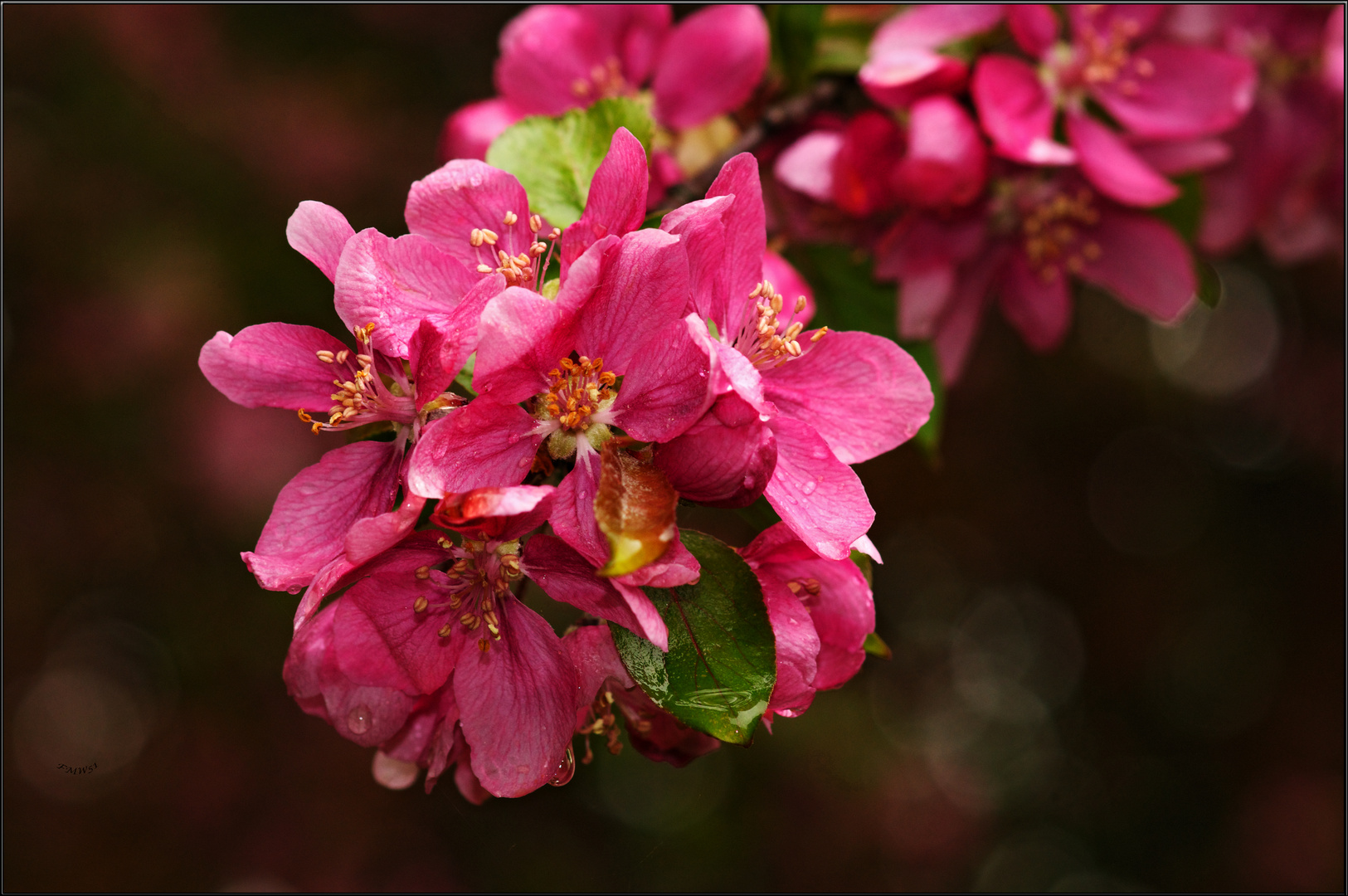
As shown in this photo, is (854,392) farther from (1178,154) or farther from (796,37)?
(1178,154)

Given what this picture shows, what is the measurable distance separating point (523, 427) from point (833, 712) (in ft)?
9.99

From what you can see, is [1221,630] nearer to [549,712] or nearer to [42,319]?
[549,712]

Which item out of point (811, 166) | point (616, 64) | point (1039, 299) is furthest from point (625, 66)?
point (1039, 299)

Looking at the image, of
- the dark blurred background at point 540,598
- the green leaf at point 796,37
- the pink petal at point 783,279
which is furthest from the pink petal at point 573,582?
the dark blurred background at point 540,598

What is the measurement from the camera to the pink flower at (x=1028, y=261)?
1.16m

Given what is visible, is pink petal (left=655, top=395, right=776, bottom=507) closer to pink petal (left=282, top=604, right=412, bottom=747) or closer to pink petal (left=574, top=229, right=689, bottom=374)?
pink petal (left=574, top=229, right=689, bottom=374)

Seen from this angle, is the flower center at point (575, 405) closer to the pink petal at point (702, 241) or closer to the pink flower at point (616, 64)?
the pink petal at point (702, 241)

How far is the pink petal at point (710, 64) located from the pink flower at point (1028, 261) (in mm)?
253

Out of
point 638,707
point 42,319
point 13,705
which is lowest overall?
point 13,705

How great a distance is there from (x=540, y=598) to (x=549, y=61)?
175 centimetres

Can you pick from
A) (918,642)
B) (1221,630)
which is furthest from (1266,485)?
(918,642)

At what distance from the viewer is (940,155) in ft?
3.37

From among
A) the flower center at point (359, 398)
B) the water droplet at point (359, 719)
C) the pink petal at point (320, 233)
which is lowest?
the water droplet at point (359, 719)

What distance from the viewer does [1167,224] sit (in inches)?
50.3
